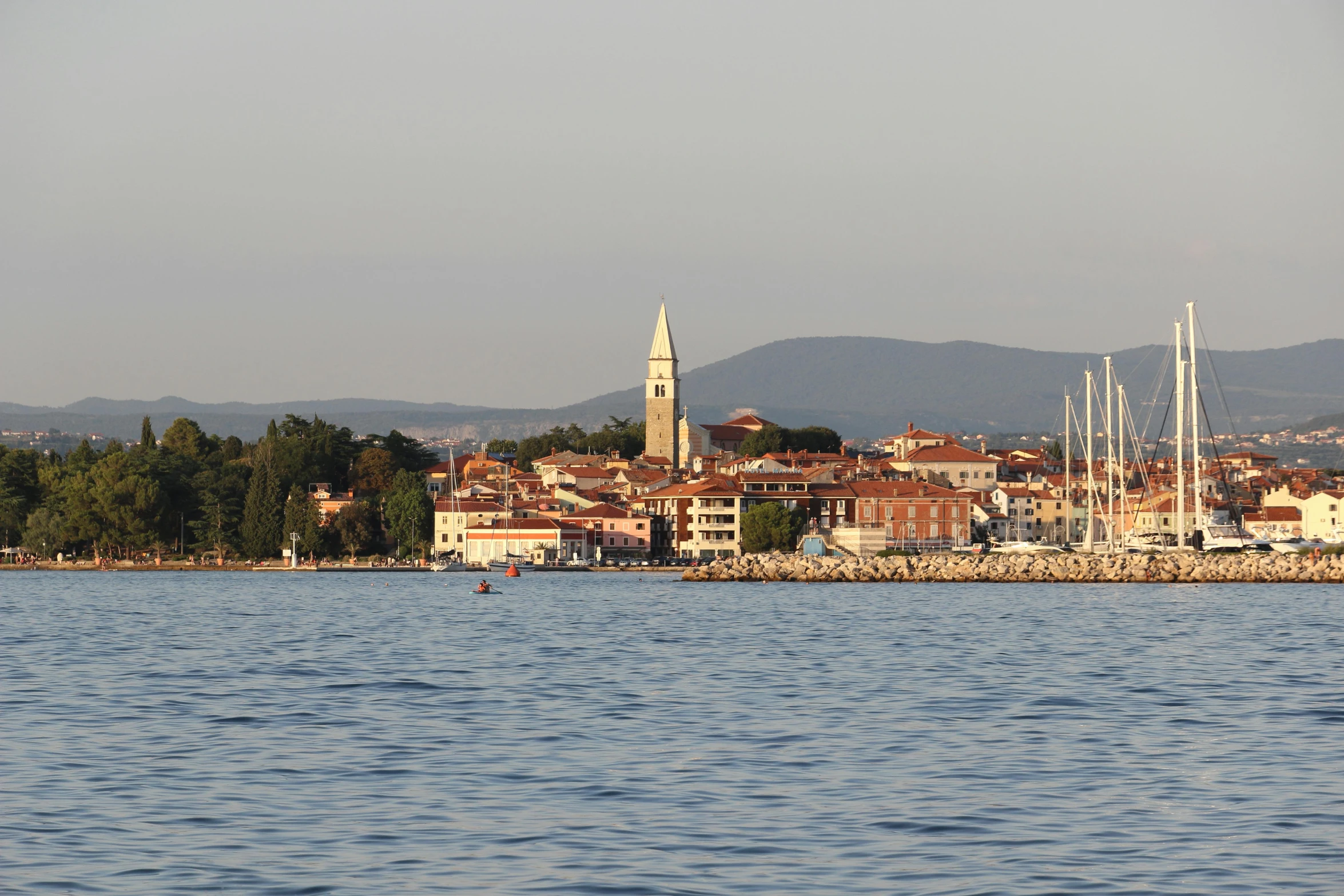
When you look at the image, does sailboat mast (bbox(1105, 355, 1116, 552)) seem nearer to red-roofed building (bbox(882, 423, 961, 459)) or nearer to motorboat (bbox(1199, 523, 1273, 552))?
motorboat (bbox(1199, 523, 1273, 552))

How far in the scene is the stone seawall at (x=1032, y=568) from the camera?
181ft

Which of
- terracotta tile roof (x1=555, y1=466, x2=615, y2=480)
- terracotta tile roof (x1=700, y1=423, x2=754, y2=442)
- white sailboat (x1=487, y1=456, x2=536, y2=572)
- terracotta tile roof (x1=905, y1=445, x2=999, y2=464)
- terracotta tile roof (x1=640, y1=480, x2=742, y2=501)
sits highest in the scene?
terracotta tile roof (x1=700, y1=423, x2=754, y2=442)

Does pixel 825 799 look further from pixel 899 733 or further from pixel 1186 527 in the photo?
pixel 1186 527

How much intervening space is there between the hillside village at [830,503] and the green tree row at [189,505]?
3.38 m

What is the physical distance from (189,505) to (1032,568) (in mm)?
49156

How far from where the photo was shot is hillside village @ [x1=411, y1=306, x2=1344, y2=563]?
289 ft

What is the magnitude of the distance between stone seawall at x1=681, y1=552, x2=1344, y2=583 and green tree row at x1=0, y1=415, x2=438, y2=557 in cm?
2743

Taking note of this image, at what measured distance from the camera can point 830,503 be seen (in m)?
90.4

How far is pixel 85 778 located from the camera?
1170cm

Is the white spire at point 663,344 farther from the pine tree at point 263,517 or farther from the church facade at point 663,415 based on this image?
the pine tree at point 263,517

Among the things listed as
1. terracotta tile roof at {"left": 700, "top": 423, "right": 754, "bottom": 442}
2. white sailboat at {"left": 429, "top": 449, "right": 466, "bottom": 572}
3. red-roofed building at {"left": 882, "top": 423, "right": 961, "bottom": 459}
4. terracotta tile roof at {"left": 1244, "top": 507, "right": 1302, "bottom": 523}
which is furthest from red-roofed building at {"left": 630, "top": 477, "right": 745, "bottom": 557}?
terracotta tile roof at {"left": 700, "top": 423, "right": 754, "bottom": 442}

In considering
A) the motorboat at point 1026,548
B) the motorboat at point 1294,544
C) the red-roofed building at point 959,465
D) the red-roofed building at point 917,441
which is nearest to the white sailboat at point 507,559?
the motorboat at point 1026,548

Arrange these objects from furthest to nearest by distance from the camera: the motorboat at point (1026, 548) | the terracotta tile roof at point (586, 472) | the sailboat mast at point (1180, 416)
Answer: the terracotta tile roof at point (586, 472) < the motorboat at point (1026, 548) < the sailboat mast at point (1180, 416)

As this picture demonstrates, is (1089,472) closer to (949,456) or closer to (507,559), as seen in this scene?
(507,559)
